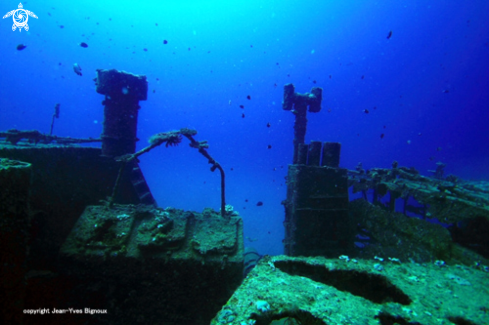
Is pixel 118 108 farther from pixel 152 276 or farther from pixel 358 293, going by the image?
pixel 358 293

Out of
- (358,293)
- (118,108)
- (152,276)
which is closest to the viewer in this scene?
(358,293)

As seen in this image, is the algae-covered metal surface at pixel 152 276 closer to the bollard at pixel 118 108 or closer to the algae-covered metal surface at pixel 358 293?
the algae-covered metal surface at pixel 358 293

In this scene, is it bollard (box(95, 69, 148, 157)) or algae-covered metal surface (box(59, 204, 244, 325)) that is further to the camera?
bollard (box(95, 69, 148, 157))

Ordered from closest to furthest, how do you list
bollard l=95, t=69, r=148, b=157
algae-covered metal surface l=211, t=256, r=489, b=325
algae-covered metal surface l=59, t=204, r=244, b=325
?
algae-covered metal surface l=211, t=256, r=489, b=325, algae-covered metal surface l=59, t=204, r=244, b=325, bollard l=95, t=69, r=148, b=157

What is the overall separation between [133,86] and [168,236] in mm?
5706

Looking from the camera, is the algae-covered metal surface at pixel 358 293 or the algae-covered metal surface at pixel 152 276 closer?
the algae-covered metal surface at pixel 358 293

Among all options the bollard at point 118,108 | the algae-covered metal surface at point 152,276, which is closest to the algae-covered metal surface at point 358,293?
the algae-covered metal surface at point 152,276

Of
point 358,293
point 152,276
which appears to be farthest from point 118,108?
point 358,293

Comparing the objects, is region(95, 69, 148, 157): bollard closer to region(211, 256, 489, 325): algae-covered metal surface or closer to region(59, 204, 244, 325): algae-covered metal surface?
region(59, 204, 244, 325): algae-covered metal surface

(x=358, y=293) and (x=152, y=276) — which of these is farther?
(x=152, y=276)

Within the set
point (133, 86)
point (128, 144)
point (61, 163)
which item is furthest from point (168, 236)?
point (133, 86)

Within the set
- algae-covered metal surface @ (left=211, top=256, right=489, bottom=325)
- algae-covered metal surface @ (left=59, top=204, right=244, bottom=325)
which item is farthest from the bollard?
algae-covered metal surface @ (left=211, top=256, right=489, bottom=325)

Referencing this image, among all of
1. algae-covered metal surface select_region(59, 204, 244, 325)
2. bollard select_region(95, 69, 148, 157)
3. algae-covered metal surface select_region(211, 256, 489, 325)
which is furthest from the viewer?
bollard select_region(95, 69, 148, 157)

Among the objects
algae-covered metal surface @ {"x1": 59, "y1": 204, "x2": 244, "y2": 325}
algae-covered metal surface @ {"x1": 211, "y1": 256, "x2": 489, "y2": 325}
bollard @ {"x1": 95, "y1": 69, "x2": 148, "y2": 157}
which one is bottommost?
algae-covered metal surface @ {"x1": 59, "y1": 204, "x2": 244, "y2": 325}
